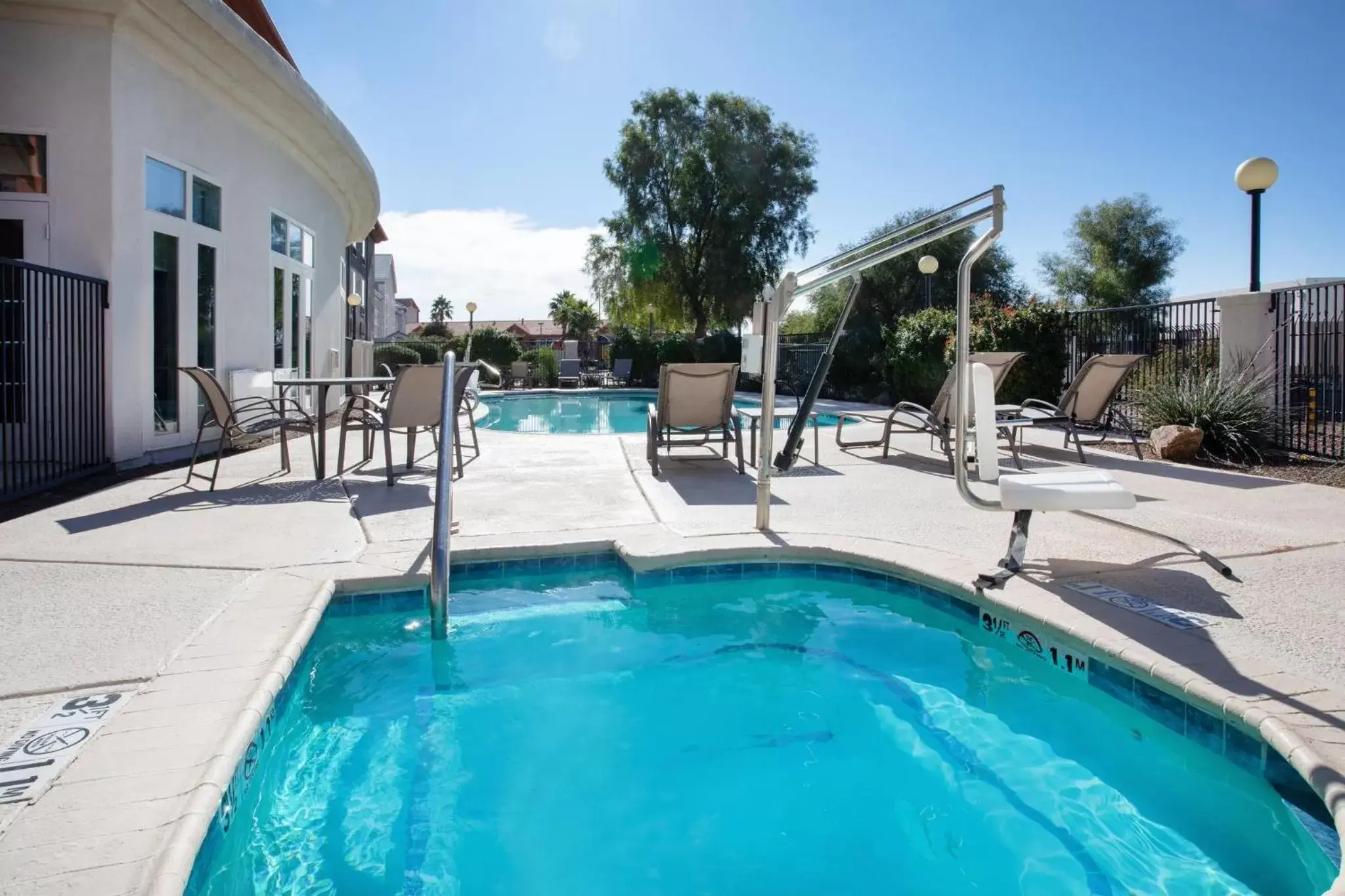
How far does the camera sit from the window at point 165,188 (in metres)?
6.65

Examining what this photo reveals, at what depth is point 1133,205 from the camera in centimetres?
3500

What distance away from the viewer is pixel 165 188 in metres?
6.89

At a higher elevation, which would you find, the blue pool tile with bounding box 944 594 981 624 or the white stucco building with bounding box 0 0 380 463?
the white stucco building with bounding box 0 0 380 463

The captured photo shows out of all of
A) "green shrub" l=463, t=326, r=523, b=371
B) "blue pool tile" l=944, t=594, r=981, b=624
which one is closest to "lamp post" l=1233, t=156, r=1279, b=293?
"blue pool tile" l=944, t=594, r=981, b=624

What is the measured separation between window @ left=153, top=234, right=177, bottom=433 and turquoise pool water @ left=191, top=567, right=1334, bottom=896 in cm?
495

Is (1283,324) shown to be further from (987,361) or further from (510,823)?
(510,823)

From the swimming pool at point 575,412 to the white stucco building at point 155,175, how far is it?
14.3 feet

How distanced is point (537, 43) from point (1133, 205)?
3334 cm

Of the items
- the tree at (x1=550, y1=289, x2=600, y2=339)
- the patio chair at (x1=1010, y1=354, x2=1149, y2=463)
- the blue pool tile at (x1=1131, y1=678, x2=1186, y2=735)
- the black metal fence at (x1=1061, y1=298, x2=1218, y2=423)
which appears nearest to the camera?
the blue pool tile at (x1=1131, y1=678, x2=1186, y2=735)

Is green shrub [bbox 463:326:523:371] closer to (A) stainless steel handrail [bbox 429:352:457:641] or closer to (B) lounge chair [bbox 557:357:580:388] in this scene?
(B) lounge chair [bbox 557:357:580:388]

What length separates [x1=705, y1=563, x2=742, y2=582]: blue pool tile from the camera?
13.0 ft

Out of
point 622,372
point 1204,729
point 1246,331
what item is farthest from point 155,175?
point 622,372

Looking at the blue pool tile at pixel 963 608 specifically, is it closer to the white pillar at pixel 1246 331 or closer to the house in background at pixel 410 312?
the white pillar at pixel 1246 331

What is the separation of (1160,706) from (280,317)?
9964 millimetres
